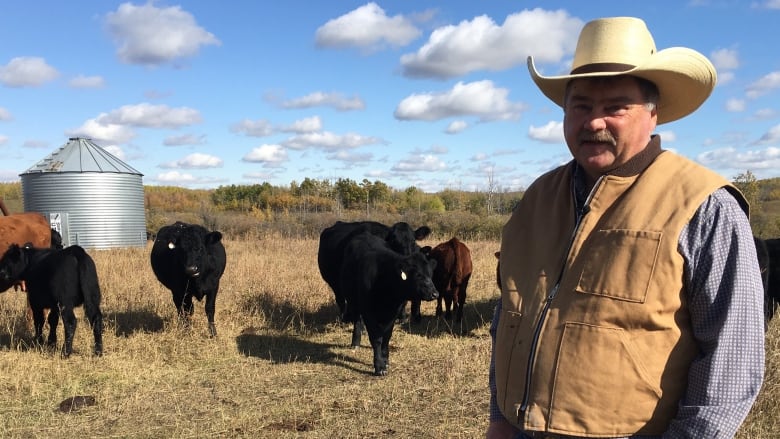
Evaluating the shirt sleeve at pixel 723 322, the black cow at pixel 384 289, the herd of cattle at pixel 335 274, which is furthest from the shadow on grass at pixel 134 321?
the shirt sleeve at pixel 723 322

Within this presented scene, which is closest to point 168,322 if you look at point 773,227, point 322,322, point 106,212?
point 322,322

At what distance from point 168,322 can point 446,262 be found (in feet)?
15.3

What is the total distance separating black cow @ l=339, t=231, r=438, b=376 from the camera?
7617 mm

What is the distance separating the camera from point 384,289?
310 inches

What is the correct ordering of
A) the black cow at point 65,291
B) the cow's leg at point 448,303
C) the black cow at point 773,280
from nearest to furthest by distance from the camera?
the black cow at point 65,291, the black cow at point 773,280, the cow's leg at point 448,303

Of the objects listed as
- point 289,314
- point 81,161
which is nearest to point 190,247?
point 289,314

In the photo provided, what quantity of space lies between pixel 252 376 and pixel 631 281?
6.18 m

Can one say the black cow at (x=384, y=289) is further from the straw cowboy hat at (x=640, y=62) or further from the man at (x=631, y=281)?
the straw cowboy hat at (x=640, y=62)

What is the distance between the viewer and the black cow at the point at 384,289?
300 inches

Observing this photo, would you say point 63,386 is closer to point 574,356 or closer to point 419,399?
point 419,399

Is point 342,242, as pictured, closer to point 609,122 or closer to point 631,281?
point 609,122

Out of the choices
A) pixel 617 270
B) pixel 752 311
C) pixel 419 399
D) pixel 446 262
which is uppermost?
pixel 617 270

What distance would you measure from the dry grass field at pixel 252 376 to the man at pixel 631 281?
3289 mm

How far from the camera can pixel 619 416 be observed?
182 cm
